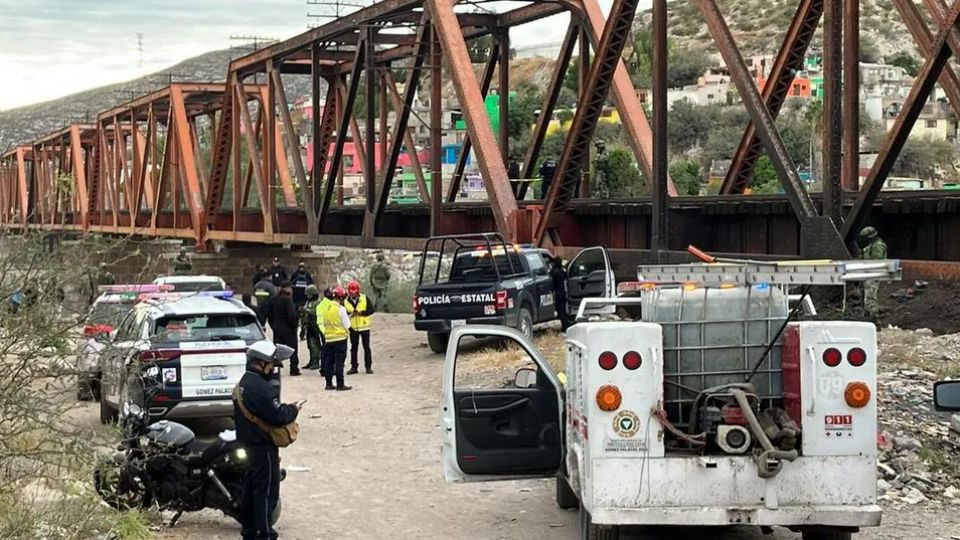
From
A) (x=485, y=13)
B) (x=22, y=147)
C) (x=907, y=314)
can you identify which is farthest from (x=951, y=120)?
(x=907, y=314)

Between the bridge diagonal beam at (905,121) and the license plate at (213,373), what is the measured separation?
23.2 feet

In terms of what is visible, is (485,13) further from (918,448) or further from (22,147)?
(22,147)

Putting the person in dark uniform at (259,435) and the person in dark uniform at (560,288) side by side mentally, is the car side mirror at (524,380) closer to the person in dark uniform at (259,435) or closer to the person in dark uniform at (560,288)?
the person in dark uniform at (259,435)

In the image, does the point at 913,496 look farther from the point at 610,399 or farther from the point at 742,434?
the point at 610,399

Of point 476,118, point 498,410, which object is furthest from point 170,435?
point 476,118

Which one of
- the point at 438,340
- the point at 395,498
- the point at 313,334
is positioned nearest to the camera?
the point at 395,498

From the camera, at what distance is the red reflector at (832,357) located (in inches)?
320

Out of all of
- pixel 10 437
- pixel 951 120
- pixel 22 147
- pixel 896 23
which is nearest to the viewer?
pixel 10 437

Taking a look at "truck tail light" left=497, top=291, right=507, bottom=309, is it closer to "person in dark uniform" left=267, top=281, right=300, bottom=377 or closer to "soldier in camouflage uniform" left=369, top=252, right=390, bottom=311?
"person in dark uniform" left=267, top=281, right=300, bottom=377

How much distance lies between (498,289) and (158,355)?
8814 mm

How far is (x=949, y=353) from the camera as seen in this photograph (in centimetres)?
1536

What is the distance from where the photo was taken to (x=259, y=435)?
9.45m

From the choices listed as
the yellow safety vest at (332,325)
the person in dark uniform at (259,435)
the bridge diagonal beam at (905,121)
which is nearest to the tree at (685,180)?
the yellow safety vest at (332,325)

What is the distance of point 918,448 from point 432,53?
1825 centimetres
